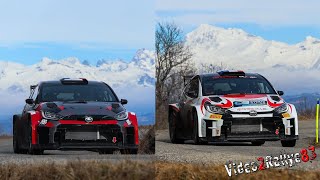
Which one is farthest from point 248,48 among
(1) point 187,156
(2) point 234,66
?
(1) point 187,156

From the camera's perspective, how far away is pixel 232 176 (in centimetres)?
1529

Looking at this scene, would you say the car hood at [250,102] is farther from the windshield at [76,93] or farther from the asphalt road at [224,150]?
the windshield at [76,93]

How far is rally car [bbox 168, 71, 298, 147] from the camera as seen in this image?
16.8m

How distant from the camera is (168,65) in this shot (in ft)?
56.4

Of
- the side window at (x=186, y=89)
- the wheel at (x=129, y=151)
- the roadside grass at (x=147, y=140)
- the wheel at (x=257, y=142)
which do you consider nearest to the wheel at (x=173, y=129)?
the roadside grass at (x=147, y=140)

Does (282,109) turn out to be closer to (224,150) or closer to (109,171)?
(224,150)

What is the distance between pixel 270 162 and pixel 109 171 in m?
1.68

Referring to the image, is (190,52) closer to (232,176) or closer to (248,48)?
(248,48)

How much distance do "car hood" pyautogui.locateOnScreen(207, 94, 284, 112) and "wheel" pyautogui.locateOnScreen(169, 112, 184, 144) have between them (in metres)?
0.65

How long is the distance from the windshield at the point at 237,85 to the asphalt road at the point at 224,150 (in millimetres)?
607

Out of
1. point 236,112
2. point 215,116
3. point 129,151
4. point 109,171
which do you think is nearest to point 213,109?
point 215,116

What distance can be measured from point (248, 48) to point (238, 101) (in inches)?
24.4

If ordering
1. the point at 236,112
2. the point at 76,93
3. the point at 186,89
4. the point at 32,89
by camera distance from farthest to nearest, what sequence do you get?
the point at 186,89, the point at 32,89, the point at 236,112, the point at 76,93

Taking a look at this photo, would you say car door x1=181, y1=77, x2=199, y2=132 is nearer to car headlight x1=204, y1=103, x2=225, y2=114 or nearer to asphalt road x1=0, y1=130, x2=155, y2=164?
car headlight x1=204, y1=103, x2=225, y2=114
